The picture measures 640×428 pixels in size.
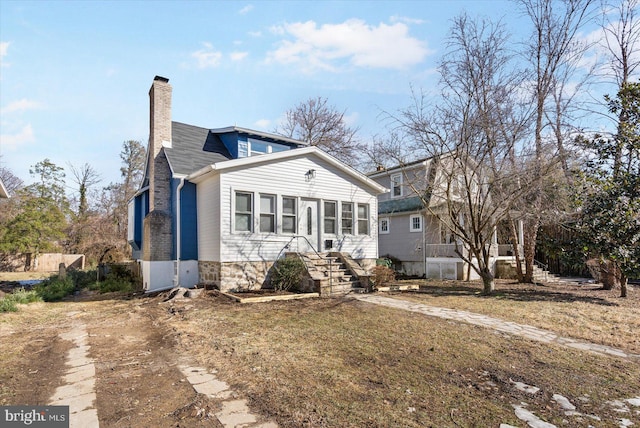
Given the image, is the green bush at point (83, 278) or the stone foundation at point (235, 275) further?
the green bush at point (83, 278)

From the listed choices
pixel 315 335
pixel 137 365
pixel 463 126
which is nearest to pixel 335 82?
pixel 463 126

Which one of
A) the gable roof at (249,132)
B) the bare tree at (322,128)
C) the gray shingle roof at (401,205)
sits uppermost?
the bare tree at (322,128)

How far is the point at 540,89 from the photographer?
40.7ft

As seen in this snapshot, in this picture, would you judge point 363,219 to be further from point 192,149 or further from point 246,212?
point 192,149

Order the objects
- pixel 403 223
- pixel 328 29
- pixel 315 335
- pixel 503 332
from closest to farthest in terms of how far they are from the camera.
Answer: pixel 315 335, pixel 503 332, pixel 328 29, pixel 403 223

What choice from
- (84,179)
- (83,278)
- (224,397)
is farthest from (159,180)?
(84,179)

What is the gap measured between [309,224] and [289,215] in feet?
3.19

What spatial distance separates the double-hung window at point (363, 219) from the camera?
15117 millimetres

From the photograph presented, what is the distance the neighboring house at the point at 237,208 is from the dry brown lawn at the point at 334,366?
3.53 metres

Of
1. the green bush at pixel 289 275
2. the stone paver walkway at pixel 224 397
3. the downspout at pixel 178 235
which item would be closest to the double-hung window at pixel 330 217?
the green bush at pixel 289 275

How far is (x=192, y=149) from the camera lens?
575 inches

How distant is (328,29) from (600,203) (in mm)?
9605

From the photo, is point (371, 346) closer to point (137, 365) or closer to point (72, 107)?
point (137, 365)

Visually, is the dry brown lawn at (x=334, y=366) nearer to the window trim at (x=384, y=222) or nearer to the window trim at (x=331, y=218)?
the window trim at (x=331, y=218)
